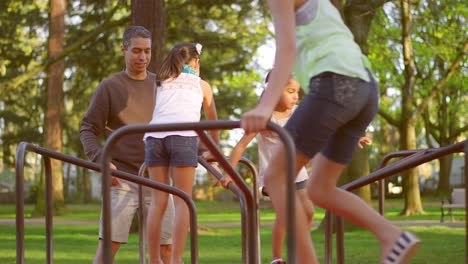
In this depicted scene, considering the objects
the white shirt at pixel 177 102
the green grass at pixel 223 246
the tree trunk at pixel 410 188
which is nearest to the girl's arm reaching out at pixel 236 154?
the white shirt at pixel 177 102

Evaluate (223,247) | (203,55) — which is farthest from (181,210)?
(203,55)

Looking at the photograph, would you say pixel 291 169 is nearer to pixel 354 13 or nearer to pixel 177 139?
pixel 177 139

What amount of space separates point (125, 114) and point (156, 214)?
745 millimetres

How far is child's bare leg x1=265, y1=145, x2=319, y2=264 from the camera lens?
4.37 meters

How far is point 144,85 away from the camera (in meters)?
7.28

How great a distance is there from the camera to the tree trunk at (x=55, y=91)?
2994 centimetres

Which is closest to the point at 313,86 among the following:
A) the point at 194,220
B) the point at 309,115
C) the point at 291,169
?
the point at 309,115

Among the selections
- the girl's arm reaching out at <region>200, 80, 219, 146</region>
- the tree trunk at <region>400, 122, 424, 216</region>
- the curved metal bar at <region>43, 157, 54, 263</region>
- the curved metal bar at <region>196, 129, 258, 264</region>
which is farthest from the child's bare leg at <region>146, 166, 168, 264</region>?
the tree trunk at <region>400, 122, 424, 216</region>

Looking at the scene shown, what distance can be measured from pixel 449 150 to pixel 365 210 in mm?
573

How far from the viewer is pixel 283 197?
4.43m

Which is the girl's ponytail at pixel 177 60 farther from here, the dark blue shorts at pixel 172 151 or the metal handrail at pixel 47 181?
the metal handrail at pixel 47 181

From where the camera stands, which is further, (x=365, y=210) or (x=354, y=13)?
(x=354, y=13)

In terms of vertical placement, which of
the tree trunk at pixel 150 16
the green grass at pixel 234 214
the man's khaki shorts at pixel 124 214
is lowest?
the green grass at pixel 234 214

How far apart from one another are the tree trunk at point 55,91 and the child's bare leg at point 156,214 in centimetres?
2309
